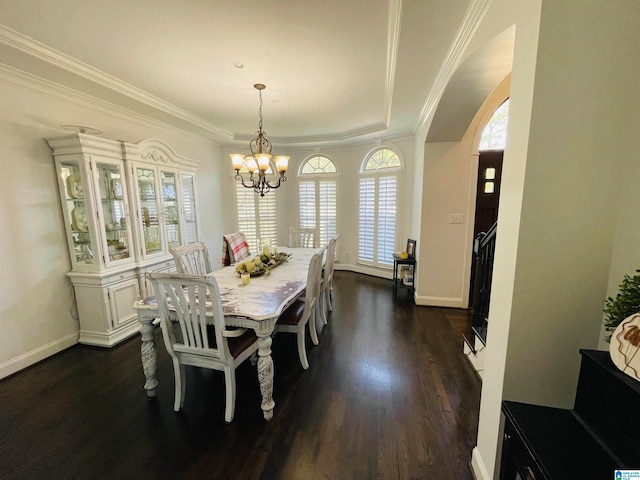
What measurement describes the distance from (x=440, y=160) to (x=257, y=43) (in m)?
2.53

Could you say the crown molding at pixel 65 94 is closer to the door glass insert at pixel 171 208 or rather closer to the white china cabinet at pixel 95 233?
the white china cabinet at pixel 95 233

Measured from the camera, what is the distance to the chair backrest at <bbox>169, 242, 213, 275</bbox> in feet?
8.36

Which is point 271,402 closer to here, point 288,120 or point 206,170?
point 288,120

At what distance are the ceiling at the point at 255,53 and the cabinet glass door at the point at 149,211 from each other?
2.83ft

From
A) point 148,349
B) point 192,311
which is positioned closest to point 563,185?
point 192,311

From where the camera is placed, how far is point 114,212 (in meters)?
2.97

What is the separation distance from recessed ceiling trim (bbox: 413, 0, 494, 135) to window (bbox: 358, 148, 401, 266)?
71.6 inches

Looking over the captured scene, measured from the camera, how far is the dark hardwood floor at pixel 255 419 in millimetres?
1494

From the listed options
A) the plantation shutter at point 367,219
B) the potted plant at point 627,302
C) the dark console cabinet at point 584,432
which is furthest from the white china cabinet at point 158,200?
the potted plant at point 627,302

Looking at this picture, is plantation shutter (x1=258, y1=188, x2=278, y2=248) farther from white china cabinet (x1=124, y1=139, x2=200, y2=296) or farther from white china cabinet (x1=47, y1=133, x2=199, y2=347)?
white china cabinet (x1=47, y1=133, x2=199, y2=347)

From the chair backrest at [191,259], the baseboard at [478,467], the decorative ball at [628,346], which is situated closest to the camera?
the decorative ball at [628,346]

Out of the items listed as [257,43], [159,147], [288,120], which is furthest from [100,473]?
[288,120]

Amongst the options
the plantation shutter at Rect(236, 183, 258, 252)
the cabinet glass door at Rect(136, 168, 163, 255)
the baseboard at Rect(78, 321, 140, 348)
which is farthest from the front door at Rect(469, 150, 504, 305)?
the baseboard at Rect(78, 321, 140, 348)

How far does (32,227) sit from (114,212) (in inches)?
26.0
